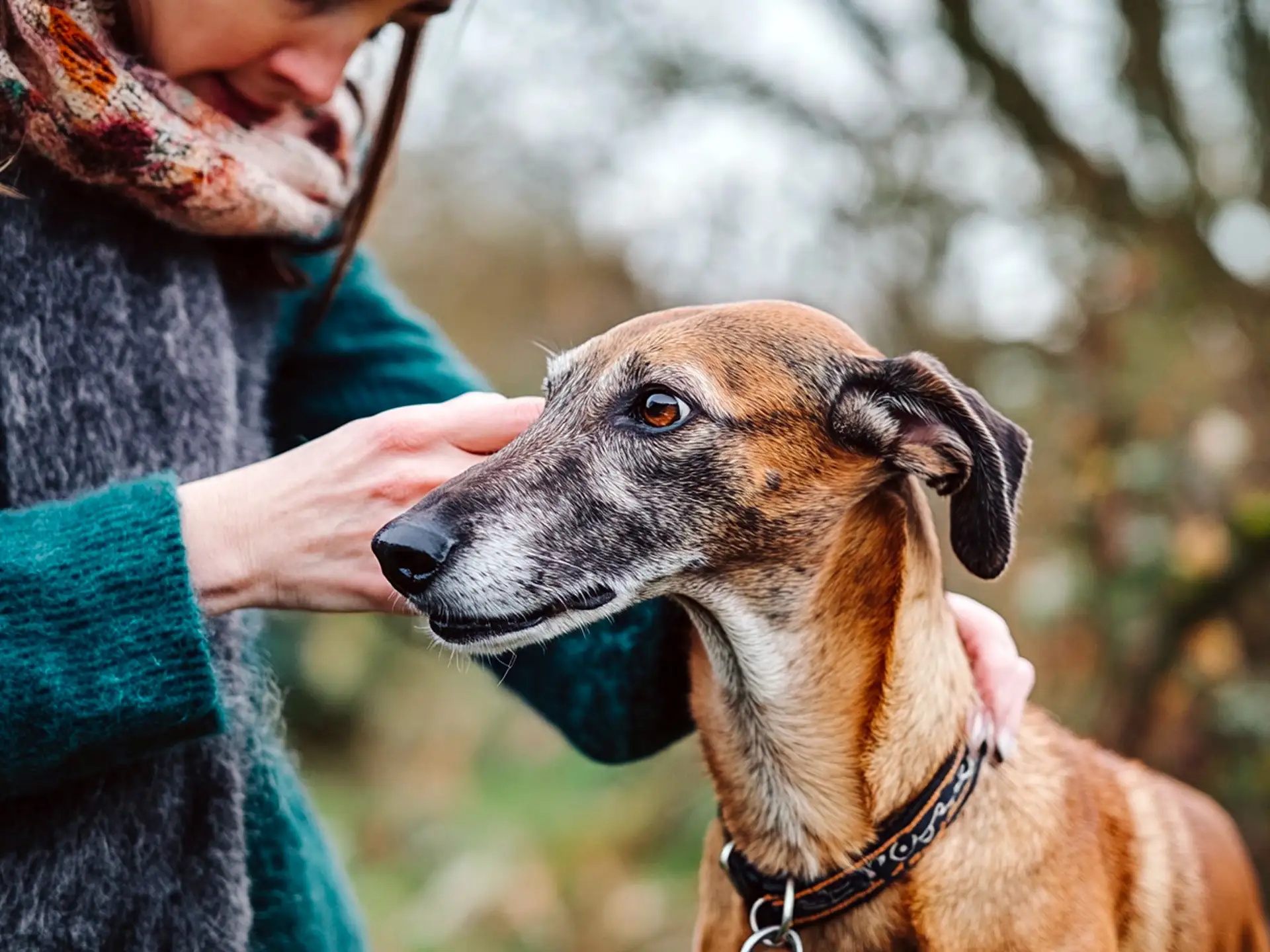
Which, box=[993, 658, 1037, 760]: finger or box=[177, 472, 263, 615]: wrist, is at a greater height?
box=[993, 658, 1037, 760]: finger

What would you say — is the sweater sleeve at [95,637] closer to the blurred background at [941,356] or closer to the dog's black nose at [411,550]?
the dog's black nose at [411,550]

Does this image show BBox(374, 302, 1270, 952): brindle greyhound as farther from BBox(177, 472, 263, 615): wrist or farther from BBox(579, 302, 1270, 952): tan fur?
BBox(177, 472, 263, 615): wrist

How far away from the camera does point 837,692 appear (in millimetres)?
2070

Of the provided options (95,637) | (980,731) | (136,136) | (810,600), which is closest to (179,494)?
(95,637)

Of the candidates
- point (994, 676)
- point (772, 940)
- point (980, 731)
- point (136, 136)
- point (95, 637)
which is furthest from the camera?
point (994, 676)

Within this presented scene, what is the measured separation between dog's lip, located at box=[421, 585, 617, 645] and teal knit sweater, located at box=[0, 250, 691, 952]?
0.25 metres

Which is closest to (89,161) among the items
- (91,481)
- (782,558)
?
(91,481)

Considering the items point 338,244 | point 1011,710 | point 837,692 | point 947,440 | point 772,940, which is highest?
point 947,440

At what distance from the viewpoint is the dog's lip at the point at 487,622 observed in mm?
1862

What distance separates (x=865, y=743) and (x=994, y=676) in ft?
1.05

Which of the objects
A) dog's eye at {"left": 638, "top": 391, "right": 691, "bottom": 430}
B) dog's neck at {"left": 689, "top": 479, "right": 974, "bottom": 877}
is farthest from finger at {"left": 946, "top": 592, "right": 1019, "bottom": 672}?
dog's eye at {"left": 638, "top": 391, "right": 691, "bottom": 430}

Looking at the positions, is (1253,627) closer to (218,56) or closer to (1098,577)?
(1098,577)

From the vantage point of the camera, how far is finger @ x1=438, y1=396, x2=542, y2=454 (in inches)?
72.9

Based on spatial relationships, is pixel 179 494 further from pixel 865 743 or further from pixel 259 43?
pixel 865 743
